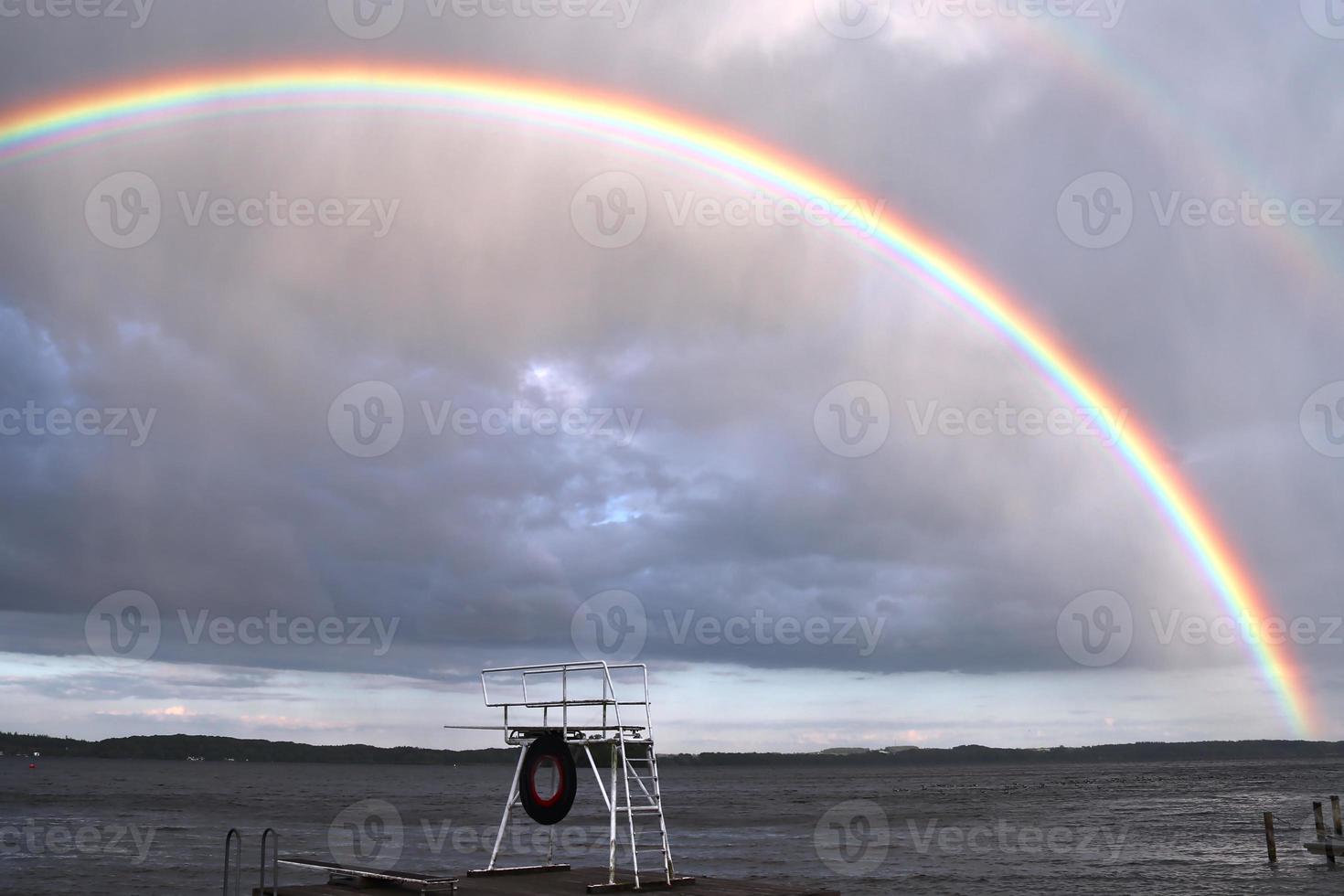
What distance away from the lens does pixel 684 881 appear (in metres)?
18.9

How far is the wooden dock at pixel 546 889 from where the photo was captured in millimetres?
17984

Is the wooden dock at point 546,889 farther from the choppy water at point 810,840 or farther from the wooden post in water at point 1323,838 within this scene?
the wooden post in water at point 1323,838

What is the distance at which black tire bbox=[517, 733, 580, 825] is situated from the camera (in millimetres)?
19547

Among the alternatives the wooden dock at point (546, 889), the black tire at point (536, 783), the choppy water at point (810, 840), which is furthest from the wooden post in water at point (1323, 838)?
the black tire at point (536, 783)

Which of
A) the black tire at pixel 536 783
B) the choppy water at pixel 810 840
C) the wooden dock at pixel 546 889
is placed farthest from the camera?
the choppy water at pixel 810 840

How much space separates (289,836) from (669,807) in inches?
2150

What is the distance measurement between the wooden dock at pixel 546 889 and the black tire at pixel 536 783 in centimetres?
115

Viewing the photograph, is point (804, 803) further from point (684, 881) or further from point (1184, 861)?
point (684, 881)

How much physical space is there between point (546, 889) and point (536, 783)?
187 centimetres

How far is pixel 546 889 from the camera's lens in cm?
1847

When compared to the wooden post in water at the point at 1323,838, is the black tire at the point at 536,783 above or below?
above

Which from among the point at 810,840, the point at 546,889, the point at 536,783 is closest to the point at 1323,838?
the point at 810,840

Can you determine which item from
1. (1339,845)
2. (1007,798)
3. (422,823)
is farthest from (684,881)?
(1007,798)

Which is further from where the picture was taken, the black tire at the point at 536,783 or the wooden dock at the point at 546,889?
the black tire at the point at 536,783
